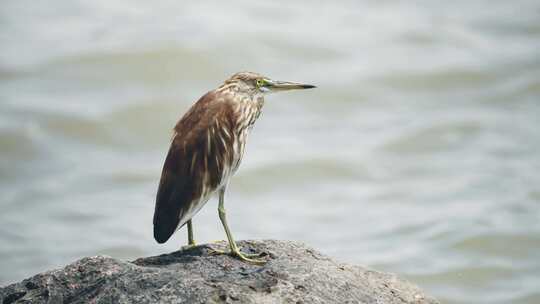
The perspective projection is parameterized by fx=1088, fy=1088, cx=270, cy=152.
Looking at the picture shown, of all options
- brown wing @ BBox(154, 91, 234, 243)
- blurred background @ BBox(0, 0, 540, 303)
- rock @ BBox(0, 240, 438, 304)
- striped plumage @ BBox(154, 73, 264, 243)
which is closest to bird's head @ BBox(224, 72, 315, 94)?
striped plumage @ BBox(154, 73, 264, 243)

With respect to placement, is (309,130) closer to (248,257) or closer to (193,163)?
(193,163)

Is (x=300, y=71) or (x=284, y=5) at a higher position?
(x=284, y=5)

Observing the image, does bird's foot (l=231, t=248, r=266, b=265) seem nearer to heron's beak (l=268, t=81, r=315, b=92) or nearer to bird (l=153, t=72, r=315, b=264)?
bird (l=153, t=72, r=315, b=264)

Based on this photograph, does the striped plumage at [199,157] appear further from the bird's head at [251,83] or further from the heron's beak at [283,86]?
the heron's beak at [283,86]

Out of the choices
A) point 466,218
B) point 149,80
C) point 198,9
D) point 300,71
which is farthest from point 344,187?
point 198,9

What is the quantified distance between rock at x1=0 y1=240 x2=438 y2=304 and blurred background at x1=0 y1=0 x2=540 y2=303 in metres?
7.82

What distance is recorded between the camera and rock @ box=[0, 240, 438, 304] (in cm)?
716

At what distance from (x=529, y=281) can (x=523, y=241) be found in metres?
1.26

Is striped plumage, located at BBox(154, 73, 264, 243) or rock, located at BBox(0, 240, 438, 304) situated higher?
striped plumage, located at BBox(154, 73, 264, 243)

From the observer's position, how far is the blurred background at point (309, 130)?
1738 centimetres

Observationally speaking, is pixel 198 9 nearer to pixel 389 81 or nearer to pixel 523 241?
pixel 389 81

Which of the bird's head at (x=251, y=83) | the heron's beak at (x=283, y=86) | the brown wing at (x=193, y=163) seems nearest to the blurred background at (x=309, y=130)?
the heron's beak at (x=283, y=86)

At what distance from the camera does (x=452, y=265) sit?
16750 mm

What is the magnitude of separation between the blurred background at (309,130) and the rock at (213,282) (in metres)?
7.82
